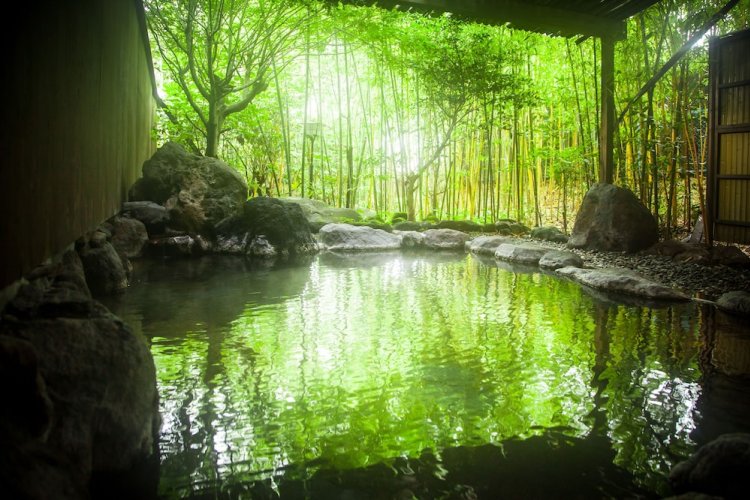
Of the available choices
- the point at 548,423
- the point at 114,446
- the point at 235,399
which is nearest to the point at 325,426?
the point at 235,399

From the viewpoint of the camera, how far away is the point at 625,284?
15.6ft

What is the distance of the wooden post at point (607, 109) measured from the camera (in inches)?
270

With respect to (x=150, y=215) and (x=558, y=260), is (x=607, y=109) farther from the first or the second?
(x=150, y=215)

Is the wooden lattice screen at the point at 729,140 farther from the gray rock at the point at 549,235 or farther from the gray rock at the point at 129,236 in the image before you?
the gray rock at the point at 129,236

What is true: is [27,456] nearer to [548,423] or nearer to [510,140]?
[548,423]

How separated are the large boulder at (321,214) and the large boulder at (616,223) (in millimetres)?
4291

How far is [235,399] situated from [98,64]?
123 inches

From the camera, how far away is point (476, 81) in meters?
8.88

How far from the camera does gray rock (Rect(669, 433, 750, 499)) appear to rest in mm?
1578

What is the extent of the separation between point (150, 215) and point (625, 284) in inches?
233

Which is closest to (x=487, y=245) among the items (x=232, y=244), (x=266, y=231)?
(x=266, y=231)

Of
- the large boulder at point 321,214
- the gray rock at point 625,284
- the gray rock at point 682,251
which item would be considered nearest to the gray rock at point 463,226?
the large boulder at point 321,214

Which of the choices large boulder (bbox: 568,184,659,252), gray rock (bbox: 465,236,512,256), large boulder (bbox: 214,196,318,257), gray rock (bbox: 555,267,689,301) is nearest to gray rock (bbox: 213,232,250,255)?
large boulder (bbox: 214,196,318,257)

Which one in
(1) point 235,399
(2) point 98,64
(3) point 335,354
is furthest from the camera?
(2) point 98,64
